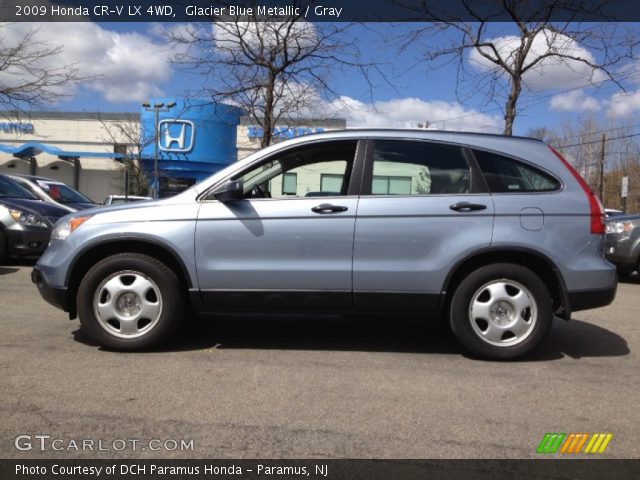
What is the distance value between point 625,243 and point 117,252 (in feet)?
26.2

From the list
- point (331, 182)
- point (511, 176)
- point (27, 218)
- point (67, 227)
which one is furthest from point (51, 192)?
point (511, 176)

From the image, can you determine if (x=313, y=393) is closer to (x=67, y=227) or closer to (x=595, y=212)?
(x=67, y=227)

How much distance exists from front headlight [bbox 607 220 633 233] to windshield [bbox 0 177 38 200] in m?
10.2

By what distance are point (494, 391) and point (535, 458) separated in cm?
90

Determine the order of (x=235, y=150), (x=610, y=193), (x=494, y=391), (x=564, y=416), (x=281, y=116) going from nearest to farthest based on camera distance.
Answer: (x=564, y=416)
(x=494, y=391)
(x=281, y=116)
(x=235, y=150)
(x=610, y=193)

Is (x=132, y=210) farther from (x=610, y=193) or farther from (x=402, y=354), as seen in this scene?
(x=610, y=193)

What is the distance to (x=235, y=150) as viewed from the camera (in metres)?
34.2

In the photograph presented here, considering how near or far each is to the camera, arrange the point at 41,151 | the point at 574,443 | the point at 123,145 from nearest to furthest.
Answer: the point at 574,443 < the point at 123,145 < the point at 41,151

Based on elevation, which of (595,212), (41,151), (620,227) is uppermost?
(41,151)

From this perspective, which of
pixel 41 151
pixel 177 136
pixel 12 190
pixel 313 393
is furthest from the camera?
pixel 41 151

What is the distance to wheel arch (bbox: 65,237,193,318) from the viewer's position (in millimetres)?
4297

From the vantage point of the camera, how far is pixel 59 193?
38.3 ft

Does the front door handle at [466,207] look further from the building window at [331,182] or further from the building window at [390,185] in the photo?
the building window at [331,182]
